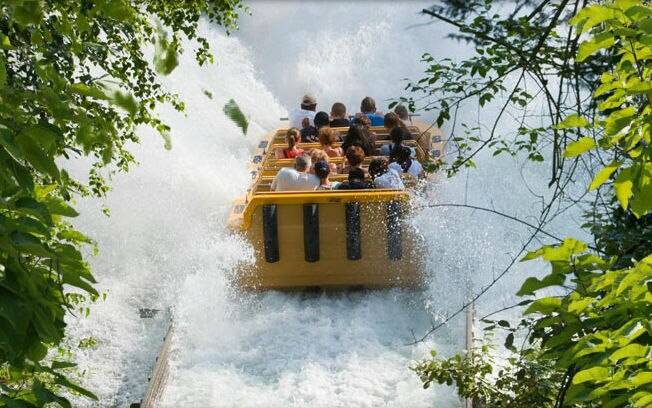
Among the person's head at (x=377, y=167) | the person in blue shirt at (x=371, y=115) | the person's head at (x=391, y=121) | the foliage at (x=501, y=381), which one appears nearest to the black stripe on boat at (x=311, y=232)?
the person's head at (x=377, y=167)

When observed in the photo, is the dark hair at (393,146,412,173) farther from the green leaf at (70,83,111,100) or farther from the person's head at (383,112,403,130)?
the green leaf at (70,83,111,100)

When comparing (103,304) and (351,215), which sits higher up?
(351,215)

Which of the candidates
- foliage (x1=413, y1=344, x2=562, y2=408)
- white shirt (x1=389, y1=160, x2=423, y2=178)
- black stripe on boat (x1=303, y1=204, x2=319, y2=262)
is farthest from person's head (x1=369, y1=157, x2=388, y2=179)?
Answer: foliage (x1=413, y1=344, x2=562, y2=408)

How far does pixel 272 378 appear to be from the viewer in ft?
26.9

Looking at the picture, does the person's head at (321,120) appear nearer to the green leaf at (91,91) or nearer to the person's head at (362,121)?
the person's head at (362,121)

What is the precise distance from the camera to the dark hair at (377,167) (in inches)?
379

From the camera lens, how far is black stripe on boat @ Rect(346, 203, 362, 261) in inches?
367

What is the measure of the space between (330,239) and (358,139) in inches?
59.4

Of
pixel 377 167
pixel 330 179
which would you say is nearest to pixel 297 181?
pixel 330 179

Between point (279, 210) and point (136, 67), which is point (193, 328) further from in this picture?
point (136, 67)

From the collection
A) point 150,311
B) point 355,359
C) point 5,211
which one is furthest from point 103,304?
point 5,211

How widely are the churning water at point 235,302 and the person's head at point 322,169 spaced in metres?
0.87

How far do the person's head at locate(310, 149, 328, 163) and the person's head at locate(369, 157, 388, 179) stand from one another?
1.74 feet

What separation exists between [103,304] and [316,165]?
7.33 feet
